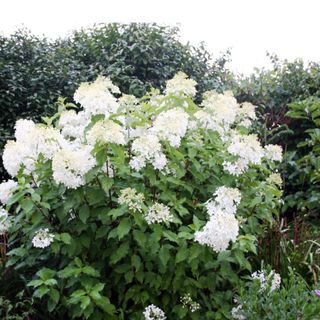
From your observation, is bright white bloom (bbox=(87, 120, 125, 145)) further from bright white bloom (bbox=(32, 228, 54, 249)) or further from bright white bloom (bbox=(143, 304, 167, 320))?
bright white bloom (bbox=(143, 304, 167, 320))

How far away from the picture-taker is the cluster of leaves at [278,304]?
288cm

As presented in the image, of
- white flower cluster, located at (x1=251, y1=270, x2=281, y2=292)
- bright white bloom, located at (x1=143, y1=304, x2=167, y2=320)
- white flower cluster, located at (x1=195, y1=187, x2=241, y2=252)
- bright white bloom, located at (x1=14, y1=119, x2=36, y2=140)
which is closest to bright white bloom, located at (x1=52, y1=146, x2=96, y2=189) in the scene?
bright white bloom, located at (x1=14, y1=119, x2=36, y2=140)

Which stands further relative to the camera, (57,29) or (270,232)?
(57,29)

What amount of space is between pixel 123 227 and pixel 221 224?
0.59m

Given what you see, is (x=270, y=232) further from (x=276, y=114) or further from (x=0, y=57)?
(x=0, y=57)

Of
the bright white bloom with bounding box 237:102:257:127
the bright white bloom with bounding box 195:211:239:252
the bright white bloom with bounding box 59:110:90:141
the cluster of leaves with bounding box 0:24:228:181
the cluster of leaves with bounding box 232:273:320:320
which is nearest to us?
the cluster of leaves with bounding box 232:273:320:320

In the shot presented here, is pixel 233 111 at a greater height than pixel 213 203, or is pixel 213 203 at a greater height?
pixel 233 111

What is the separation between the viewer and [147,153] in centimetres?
321

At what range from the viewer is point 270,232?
4.25 meters

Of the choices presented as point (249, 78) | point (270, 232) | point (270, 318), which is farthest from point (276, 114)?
point (270, 318)

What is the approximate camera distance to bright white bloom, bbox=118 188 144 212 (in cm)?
310

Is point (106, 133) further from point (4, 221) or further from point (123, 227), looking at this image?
point (4, 221)

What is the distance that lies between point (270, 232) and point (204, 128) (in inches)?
42.4

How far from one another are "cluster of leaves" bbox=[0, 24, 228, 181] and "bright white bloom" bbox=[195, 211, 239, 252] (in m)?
3.40
